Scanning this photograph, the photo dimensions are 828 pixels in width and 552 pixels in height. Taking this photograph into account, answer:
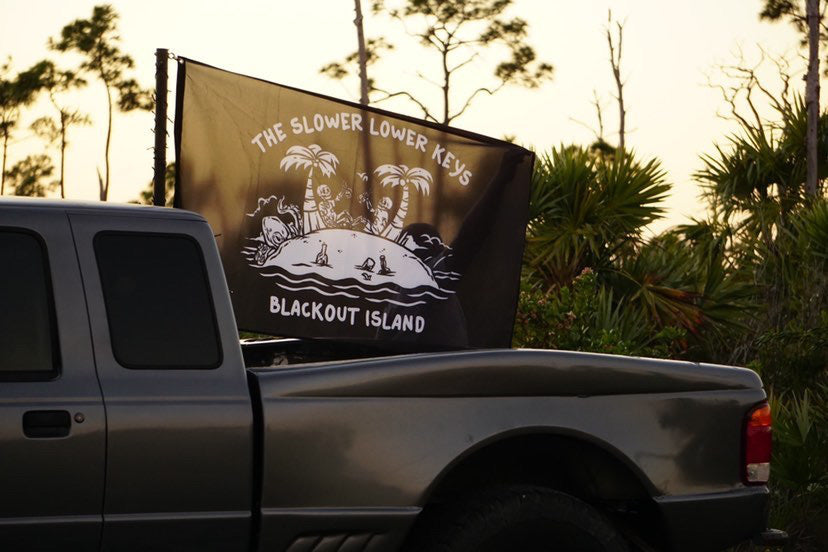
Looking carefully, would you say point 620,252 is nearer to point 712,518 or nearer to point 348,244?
point 348,244

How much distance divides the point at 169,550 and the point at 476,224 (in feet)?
11.0

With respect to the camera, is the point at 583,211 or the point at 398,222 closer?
the point at 398,222

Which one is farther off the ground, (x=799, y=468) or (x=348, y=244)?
(x=348, y=244)

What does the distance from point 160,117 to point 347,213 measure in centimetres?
101

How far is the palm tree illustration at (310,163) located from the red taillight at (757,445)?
2.43m

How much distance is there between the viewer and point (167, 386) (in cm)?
403

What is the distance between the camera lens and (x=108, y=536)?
394 centimetres

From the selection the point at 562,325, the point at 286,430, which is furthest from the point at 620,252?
the point at 286,430

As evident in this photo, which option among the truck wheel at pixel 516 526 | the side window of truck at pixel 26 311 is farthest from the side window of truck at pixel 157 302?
the truck wheel at pixel 516 526

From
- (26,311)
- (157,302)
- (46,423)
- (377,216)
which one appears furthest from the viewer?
(377,216)

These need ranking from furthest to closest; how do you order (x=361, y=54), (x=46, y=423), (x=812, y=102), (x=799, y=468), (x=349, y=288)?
(x=361, y=54)
(x=812, y=102)
(x=799, y=468)
(x=349, y=288)
(x=46, y=423)

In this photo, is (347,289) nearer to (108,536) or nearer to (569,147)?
(108,536)

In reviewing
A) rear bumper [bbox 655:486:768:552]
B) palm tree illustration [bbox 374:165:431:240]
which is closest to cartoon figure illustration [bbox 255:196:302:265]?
palm tree illustration [bbox 374:165:431:240]

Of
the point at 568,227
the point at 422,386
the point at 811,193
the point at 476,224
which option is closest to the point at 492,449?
the point at 422,386
